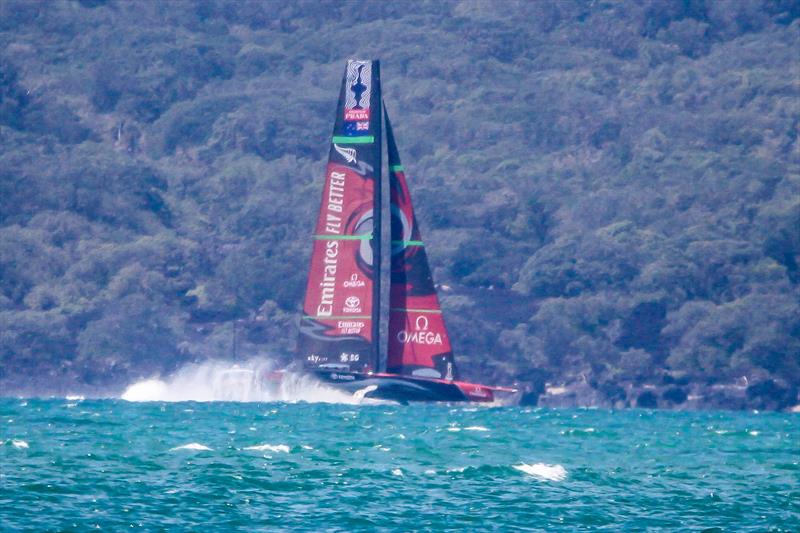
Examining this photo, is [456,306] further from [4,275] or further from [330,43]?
[330,43]

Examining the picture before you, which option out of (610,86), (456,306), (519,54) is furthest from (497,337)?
(519,54)

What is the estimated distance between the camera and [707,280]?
95.0 meters

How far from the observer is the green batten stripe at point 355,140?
56.1 m

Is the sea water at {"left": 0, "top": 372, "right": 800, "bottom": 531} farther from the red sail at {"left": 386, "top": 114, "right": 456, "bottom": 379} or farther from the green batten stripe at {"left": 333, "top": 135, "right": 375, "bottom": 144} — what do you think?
the green batten stripe at {"left": 333, "top": 135, "right": 375, "bottom": 144}

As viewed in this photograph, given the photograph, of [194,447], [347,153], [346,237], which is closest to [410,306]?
[346,237]

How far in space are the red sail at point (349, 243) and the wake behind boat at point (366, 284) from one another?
0.11ft

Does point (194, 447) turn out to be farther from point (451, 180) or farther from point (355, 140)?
point (451, 180)

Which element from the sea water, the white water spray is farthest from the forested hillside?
the sea water

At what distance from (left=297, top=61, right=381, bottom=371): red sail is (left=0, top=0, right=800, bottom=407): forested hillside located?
30255 millimetres

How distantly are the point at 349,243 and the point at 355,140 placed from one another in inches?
131

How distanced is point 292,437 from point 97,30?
463ft

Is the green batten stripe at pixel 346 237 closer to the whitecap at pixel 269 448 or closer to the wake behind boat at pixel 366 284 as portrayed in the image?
the wake behind boat at pixel 366 284

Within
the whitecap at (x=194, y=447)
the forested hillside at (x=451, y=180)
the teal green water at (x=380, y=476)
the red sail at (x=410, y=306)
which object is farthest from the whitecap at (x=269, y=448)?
the forested hillside at (x=451, y=180)

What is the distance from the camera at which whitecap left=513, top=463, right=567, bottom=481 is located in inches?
1144
